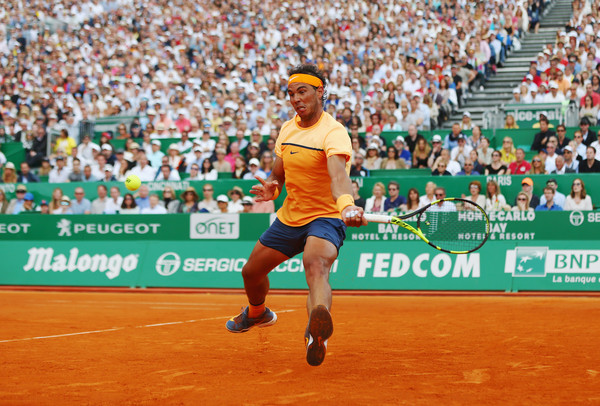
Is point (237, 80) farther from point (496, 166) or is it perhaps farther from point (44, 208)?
point (496, 166)

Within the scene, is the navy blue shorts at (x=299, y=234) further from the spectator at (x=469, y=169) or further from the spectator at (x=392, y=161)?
the spectator at (x=392, y=161)

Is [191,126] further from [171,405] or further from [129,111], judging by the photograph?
[171,405]

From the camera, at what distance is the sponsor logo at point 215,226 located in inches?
→ 563

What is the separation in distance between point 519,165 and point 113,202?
26.7 feet

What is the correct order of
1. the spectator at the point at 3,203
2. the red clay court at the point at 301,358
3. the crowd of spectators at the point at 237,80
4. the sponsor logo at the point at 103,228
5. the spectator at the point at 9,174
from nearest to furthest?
the red clay court at the point at 301,358 < the sponsor logo at the point at 103,228 < the crowd of spectators at the point at 237,80 < the spectator at the point at 3,203 < the spectator at the point at 9,174

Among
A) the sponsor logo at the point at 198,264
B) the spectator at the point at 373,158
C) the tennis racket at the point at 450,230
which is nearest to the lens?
the tennis racket at the point at 450,230

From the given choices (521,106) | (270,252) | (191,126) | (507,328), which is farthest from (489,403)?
(191,126)

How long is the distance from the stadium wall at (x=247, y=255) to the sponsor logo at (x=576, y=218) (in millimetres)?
16

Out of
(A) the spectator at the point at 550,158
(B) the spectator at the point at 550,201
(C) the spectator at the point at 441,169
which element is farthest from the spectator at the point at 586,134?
(C) the spectator at the point at 441,169

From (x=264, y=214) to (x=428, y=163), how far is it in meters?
3.80

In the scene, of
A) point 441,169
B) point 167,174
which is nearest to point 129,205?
point 167,174

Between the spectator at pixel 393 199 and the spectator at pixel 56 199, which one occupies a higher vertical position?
the spectator at pixel 393 199

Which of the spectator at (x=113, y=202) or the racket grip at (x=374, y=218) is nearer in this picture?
the racket grip at (x=374, y=218)

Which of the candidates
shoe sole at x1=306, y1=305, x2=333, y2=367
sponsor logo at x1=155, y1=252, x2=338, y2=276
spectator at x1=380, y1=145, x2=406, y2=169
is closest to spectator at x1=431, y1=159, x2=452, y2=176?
spectator at x1=380, y1=145, x2=406, y2=169
